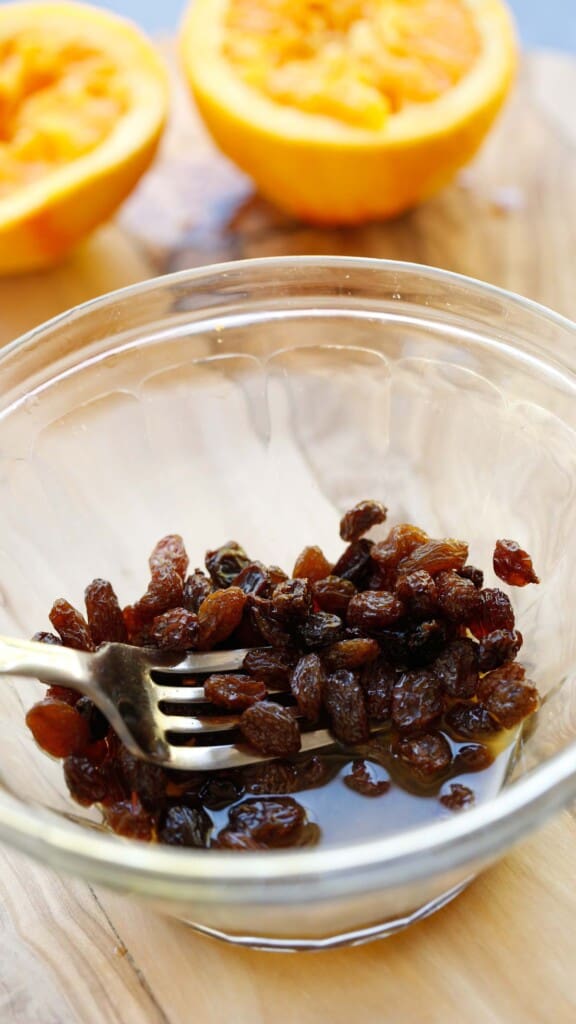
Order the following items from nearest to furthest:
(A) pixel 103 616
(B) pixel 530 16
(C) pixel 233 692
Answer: (C) pixel 233 692 < (A) pixel 103 616 < (B) pixel 530 16

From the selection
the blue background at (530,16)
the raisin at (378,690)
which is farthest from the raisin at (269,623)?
the blue background at (530,16)

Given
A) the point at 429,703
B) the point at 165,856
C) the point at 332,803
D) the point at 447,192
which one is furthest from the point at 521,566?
the point at 447,192

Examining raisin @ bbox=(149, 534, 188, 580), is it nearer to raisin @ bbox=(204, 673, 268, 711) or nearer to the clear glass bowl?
the clear glass bowl

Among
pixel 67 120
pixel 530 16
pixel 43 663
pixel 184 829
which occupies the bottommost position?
pixel 530 16

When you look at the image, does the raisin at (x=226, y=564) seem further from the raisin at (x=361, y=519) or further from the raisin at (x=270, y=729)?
the raisin at (x=270, y=729)

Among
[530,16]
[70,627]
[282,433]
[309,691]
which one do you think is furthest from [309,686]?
[530,16]

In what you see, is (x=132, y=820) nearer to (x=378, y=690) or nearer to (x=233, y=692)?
(x=233, y=692)
